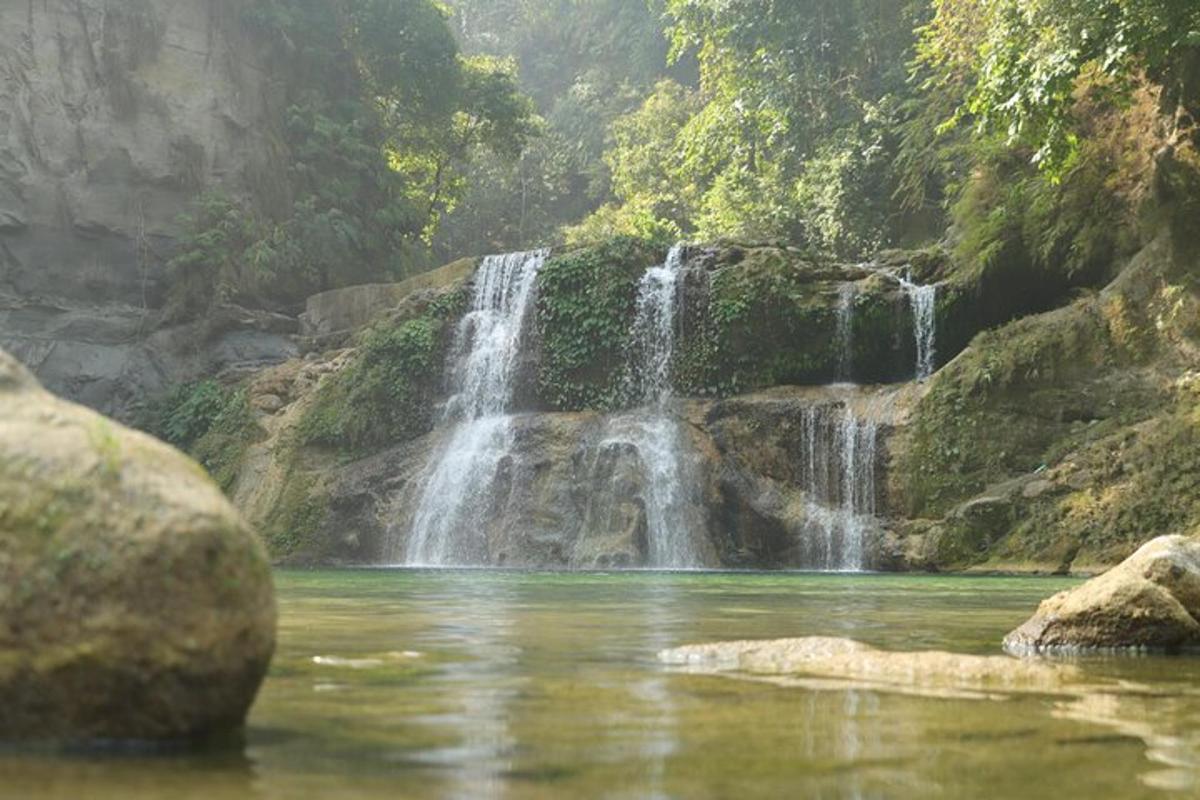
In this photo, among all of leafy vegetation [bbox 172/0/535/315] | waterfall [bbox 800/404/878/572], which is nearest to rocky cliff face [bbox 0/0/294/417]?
leafy vegetation [bbox 172/0/535/315]

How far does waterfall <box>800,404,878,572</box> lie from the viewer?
62.7ft

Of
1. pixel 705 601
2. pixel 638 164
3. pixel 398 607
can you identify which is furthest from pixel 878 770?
pixel 638 164

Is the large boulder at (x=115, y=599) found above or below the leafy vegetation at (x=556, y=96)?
below

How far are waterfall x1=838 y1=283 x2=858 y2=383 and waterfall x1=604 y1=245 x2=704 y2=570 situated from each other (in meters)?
2.97

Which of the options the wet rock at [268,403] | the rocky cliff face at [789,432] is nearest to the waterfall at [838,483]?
Result: the rocky cliff face at [789,432]

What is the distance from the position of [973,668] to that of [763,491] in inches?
589

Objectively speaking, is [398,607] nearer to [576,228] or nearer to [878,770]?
[878,770]

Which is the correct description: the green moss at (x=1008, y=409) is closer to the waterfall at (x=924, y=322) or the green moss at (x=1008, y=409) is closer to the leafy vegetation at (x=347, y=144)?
the waterfall at (x=924, y=322)

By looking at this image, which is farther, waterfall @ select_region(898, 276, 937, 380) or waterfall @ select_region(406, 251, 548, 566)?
waterfall @ select_region(898, 276, 937, 380)

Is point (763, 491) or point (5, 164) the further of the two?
point (5, 164)

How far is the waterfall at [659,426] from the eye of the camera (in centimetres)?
2008

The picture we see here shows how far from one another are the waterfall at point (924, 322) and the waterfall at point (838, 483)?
2.00m

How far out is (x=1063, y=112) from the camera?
1666 cm

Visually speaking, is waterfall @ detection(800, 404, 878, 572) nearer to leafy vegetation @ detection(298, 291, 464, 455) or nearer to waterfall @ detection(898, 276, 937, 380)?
waterfall @ detection(898, 276, 937, 380)
